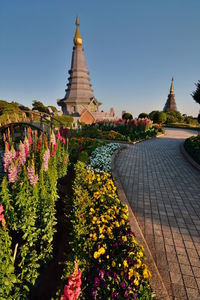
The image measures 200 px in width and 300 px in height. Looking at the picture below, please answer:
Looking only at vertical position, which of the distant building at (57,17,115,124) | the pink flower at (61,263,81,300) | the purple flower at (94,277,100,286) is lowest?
the purple flower at (94,277,100,286)

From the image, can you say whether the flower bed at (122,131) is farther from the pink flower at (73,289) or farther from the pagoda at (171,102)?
the pagoda at (171,102)

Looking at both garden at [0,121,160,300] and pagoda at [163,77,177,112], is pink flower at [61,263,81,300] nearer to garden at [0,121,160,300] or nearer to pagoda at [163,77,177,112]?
garden at [0,121,160,300]

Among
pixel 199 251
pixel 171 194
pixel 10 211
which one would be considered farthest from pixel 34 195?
pixel 171 194

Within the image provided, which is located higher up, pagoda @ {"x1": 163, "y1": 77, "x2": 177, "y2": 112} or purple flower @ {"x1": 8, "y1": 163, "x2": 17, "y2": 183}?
pagoda @ {"x1": 163, "y1": 77, "x2": 177, "y2": 112}

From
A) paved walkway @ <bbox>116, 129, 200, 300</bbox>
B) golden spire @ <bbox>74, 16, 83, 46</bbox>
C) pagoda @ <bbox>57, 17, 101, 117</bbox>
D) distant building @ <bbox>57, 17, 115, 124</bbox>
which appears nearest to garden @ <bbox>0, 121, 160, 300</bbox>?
paved walkway @ <bbox>116, 129, 200, 300</bbox>

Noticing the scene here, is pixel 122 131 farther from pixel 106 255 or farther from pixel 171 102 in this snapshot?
pixel 171 102

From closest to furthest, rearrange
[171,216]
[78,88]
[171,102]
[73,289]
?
[73,289] < [171,216] < [78,88] < [171,102]

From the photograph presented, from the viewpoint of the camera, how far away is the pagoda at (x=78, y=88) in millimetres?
41531

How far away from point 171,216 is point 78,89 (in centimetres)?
4398

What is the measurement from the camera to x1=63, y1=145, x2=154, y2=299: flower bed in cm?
175

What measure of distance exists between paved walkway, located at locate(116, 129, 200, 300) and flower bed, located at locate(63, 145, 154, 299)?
2.02 feet

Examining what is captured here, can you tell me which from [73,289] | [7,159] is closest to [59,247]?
[73,289]

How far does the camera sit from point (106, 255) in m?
2.17

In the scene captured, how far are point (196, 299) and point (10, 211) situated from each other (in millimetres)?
3006
